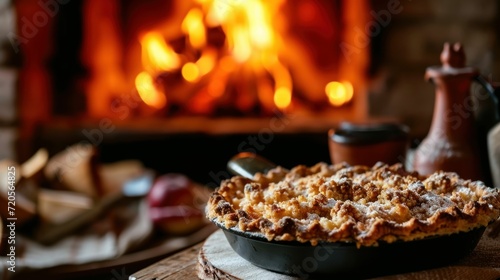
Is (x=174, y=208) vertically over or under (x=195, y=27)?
under

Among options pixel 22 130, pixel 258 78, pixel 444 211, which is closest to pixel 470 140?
pixel 444 211

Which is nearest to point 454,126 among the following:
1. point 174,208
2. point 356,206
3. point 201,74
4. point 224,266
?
point 356,206

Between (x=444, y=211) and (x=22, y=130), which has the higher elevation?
(x=22, y=130)

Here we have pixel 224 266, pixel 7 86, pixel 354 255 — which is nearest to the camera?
pixel 354 255

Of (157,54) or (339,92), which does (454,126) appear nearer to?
(339,92)

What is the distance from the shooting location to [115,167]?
214 cm

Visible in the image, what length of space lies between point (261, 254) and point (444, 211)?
0.80ft

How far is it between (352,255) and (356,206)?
0.32ft

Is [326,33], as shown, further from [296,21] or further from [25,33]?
[25,33]

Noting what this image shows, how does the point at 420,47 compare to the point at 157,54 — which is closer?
the point at 420,47

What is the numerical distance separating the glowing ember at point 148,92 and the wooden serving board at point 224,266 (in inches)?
73.7

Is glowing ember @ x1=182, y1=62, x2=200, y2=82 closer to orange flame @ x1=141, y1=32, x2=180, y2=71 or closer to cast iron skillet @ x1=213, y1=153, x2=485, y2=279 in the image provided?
orange flame @ x1=141, y1=32, x2=180, y2=71

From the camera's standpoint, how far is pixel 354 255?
0.79m

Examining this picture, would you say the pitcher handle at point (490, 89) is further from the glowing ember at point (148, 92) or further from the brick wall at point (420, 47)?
A: the glowing ember at point (148, 92)
